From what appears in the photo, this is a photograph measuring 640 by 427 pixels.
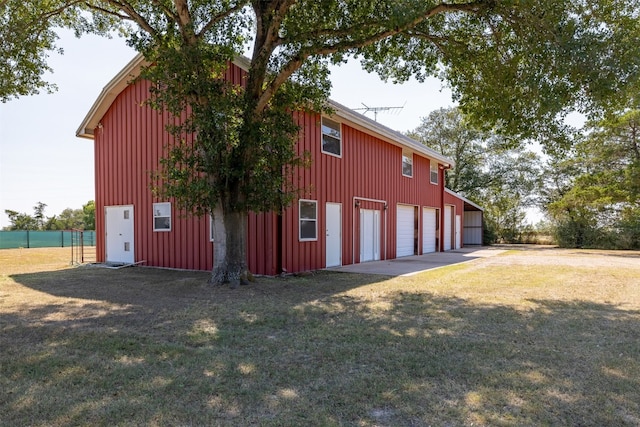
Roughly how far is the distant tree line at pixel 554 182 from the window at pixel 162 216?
508 inches

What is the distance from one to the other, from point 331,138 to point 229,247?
5.06 metres

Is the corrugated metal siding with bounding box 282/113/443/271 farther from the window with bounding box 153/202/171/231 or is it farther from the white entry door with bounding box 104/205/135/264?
the white entry door with bounding box 104/205/135/264

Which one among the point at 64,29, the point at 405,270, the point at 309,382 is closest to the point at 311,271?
the point at 405,270

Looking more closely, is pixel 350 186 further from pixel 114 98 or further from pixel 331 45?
pixel 114 98

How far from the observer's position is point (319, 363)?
3844 mm

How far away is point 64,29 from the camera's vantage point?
10.2m

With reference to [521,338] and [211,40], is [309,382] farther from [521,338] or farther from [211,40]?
[211,40]

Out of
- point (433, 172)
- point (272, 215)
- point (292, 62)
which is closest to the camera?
point (292, 62)

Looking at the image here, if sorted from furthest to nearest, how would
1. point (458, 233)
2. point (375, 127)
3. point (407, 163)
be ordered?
1. point (458, 233)
2. point (407, 163)
3. point (375, 127)

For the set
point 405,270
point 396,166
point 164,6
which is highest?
point 164,6

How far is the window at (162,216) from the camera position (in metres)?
11.8

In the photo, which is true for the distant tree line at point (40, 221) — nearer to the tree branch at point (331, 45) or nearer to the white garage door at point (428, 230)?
the white garage door at point (428, 230)

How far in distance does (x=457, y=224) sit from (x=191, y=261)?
1551 cm

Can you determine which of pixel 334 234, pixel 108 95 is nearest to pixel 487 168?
pixel 334 234
